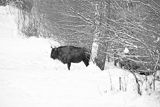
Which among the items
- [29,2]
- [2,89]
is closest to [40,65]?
[2,89]

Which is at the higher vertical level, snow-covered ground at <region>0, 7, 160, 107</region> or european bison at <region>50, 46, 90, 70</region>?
european bison at <region>50, 46, 90, 70</region>

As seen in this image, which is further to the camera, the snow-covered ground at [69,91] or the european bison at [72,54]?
the european bison at [72,54]

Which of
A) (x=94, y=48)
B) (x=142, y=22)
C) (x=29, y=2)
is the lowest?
(x=94, y=48)

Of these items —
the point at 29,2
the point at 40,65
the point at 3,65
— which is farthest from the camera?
the point at 29,2

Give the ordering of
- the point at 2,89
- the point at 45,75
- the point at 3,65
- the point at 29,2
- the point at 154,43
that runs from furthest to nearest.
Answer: the point at 29,2
the point at 3,65
the point at 45,75
the point at 2,89
the point at 154,43

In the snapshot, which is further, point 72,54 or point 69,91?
point 72,54

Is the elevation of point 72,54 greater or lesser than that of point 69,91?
greater

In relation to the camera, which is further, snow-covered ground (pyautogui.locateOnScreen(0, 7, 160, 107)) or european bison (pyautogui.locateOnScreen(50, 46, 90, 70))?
european bison (pyautogui.locateOnScreen(50, 46, 90, 70))

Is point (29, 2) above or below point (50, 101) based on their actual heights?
above

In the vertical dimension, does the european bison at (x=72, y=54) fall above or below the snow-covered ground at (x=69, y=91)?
above

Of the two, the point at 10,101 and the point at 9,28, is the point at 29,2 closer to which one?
the point at 9,28

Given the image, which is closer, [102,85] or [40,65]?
[102,85]

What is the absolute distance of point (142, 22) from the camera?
5680mm

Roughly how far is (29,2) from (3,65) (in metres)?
19.4
